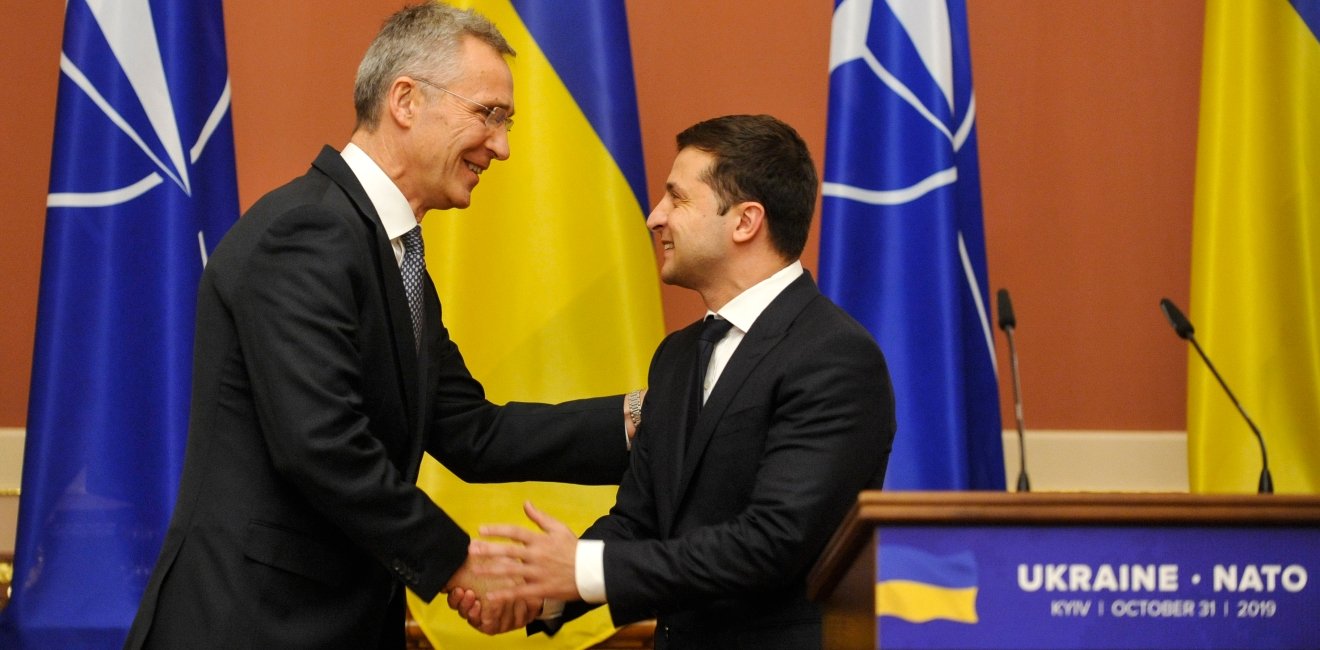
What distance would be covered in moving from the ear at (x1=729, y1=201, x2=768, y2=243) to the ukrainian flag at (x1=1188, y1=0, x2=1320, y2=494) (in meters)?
1.57

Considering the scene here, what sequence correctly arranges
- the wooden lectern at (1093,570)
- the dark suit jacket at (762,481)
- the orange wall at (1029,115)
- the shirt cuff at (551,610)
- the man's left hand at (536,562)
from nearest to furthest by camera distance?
the wooden lectern at (1093,570) → the dark suit jacket at (762,481) → the man's left hand at (536,562) → the shirt cuff at (551,610) → the orange wall at (1029,115)

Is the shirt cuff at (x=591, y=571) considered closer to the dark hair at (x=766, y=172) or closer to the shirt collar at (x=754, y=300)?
the shirt collar at (x=754, y=300)

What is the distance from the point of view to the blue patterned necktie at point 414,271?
8.55ft

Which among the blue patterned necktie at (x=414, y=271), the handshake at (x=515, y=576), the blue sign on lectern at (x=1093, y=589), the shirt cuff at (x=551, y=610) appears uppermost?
the blue patterned necktie at (x=414, y=271)

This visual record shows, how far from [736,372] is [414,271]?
0.65 m

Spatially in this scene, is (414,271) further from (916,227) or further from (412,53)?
(916,227)

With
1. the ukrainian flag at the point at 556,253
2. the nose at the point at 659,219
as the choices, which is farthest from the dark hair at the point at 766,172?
the ukrainian flag at the point at 556,253

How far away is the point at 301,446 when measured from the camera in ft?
7.43

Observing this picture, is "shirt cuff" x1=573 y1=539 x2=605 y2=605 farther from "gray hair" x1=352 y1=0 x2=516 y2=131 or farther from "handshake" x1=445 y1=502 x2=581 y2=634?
"gray hair" x1=352 y1=0 x2=516 y2=131

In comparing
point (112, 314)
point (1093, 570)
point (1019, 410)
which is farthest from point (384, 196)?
point (1093, 570)

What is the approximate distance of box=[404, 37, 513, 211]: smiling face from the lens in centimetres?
266

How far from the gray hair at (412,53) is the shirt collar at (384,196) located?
0.29 ft

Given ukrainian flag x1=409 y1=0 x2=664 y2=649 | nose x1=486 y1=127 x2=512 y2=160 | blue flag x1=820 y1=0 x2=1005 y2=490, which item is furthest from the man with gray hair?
blue flag x1=820 y1=0 x2=1005 y2=490

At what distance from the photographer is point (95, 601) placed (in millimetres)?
3225
